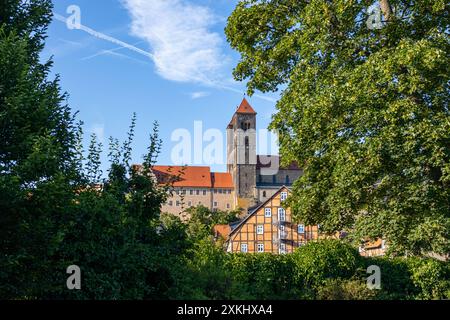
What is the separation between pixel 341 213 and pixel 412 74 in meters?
4.53

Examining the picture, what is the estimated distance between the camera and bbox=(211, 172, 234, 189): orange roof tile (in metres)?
126

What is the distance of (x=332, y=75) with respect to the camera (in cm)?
1580

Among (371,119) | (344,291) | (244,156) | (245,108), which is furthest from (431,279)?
(245,108)

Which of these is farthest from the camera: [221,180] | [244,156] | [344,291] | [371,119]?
[221,180]

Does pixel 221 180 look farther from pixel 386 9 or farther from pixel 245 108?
pixel 386 9

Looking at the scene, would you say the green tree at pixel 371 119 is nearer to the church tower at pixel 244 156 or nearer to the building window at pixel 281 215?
the building window at pixel 281 215

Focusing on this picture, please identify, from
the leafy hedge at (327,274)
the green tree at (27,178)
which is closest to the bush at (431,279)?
the leafy hedge at (327,274)

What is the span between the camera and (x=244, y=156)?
409 feet

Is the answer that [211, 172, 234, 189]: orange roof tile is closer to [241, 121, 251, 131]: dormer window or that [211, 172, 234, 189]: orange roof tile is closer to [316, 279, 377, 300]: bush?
[241, 121, 251, 131]: dormer window

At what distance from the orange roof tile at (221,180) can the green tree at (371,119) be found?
108 m

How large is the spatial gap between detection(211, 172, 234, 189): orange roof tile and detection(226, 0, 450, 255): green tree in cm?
10815

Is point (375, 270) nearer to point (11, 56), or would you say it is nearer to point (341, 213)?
point (341, 213)

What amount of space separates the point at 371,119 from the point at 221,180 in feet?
371

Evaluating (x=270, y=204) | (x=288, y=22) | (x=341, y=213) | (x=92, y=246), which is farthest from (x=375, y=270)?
(x=270, y=204)
